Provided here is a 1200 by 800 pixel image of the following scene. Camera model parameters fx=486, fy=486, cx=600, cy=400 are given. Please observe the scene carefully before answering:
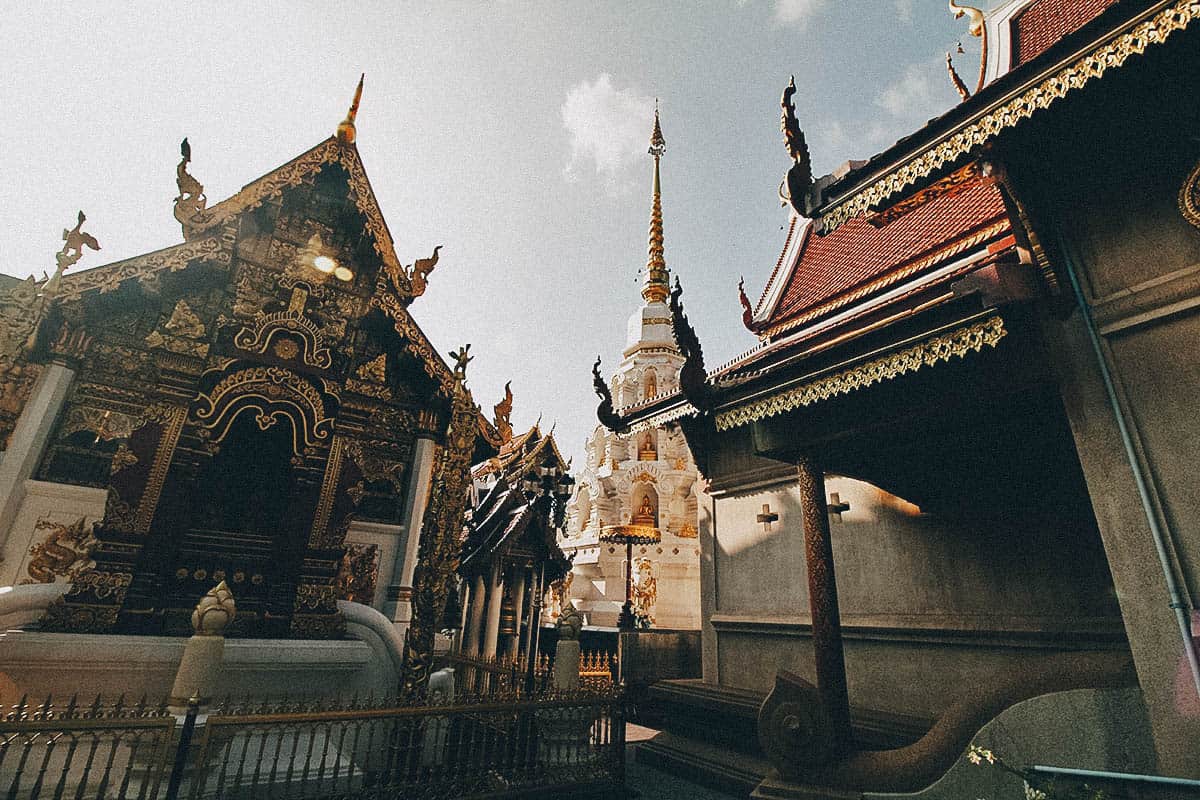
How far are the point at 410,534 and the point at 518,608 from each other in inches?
Answer: 223

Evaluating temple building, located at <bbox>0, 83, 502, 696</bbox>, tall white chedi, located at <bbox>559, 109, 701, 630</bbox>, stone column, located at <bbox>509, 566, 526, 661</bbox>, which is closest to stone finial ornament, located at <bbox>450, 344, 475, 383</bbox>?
temple building, located at <bbox>0, 83, 502, 696</bbox>

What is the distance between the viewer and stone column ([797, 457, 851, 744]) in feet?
13.1

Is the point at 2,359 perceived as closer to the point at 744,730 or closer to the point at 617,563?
the point at 744,730

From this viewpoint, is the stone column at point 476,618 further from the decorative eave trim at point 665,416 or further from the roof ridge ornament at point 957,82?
the roof ridge ornament at point 957,82

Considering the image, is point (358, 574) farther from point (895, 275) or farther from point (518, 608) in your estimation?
point (895, 275)

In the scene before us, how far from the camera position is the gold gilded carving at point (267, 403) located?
626 cm

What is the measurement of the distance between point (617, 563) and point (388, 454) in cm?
1911

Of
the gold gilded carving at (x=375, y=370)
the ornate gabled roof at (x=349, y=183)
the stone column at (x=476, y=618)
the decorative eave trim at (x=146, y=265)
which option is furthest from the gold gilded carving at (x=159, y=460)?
the stone column at (x=476, y=618)

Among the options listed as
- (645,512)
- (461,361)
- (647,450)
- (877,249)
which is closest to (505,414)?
(461,361)

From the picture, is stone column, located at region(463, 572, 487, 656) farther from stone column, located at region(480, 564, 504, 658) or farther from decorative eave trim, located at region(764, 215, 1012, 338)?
decorative eave trim, located at region(764, 215, 1012, 338)

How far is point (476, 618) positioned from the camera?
464 inches

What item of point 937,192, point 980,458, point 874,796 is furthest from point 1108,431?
point 874,796

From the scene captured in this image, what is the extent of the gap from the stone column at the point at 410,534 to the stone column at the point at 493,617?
4.28 meters

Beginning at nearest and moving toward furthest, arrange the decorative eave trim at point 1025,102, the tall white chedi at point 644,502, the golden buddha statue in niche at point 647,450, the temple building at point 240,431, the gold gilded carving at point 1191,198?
1. the decorative eave trim at point 1025,102
2. the gold gilded carving at point 1191,198
3. the temple building at point 240,431
4. the tall white chedi at point 644,502
5. the golden buddha statue in niche at point 647,450
